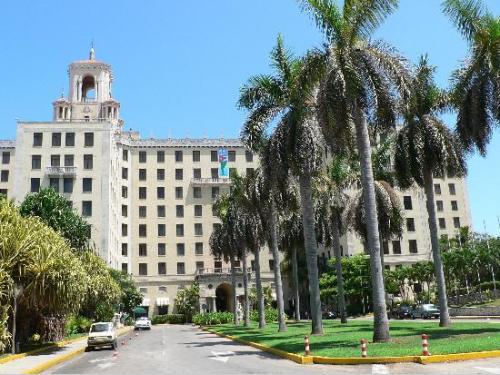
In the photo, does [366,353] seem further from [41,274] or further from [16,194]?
[16,194]

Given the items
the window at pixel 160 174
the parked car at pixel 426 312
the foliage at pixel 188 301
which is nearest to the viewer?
the parked car at pixel 426 312

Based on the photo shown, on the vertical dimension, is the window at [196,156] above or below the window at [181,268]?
above

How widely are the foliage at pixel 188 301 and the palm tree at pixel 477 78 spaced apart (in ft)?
200

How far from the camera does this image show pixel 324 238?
171 feet

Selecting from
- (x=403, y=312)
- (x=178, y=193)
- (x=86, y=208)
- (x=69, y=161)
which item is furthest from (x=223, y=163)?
(x=403, y=312)

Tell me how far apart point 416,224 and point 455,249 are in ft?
41.8

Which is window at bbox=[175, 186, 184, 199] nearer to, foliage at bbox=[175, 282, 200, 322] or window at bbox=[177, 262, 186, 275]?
window at bbox=[177, 262, 186, 275]

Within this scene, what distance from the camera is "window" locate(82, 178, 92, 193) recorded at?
73125 millimetres

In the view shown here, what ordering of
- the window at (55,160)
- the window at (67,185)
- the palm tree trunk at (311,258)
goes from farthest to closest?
the window at (55,160), the window at (67,185), the palm tree trunk at (311,258)

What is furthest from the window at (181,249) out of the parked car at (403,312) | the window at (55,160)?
the parked car at (403,312)

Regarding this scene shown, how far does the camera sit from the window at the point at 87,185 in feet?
240

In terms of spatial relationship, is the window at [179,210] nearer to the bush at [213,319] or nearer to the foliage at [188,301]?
the foliage at [188,301]

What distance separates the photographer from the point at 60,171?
73000mm

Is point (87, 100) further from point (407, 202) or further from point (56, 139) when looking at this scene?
point (407, 202)
